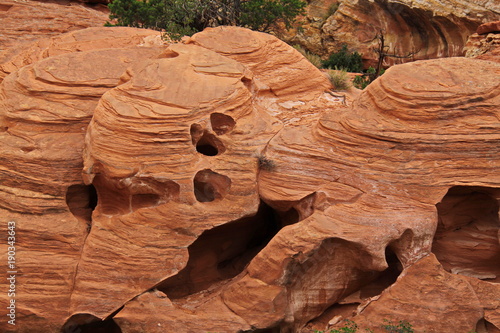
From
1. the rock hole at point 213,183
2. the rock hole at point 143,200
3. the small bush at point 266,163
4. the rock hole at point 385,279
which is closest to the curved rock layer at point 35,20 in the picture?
the rock hole at point 143,200

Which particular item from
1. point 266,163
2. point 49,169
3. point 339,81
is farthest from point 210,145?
point 339,81

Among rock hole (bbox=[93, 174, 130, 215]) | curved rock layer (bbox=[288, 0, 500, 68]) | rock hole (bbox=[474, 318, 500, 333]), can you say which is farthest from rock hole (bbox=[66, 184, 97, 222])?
curved rock layer (bbox=[288, 0, 500, 68])

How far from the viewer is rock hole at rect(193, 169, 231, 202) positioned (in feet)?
30.2

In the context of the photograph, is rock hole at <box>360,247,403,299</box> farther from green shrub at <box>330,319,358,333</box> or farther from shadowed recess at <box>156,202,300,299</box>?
shadowed recess at <box>156,202,300,299</box>

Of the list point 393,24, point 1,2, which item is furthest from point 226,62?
point 393,24

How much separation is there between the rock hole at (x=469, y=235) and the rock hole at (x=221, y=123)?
331cm

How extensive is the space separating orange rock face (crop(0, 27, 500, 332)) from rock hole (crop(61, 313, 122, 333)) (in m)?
0.03

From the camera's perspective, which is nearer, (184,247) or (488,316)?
(488,316)

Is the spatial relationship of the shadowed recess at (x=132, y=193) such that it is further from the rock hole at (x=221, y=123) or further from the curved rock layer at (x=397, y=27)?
the curved rock layer at (x=397, y=27)

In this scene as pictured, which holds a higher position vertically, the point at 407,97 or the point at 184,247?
the point at 407,97

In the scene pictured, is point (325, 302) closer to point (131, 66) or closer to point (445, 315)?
point (445, 315)

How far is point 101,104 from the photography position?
31.3ft

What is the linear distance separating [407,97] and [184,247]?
3.85 metres

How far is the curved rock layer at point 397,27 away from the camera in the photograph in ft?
84.7
